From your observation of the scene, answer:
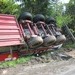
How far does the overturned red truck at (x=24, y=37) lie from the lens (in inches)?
440

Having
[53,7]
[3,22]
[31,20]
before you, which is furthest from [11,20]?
[53,7]

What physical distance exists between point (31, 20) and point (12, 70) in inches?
163

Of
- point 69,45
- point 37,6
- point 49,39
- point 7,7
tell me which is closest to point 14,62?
point 49,39

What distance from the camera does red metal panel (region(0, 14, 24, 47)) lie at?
36.0 ft

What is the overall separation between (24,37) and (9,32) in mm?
780

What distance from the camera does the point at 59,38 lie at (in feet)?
45.0

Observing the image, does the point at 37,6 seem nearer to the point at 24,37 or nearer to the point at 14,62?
the point at 24,37

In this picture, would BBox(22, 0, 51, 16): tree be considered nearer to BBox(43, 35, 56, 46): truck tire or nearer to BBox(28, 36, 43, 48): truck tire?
BBox(43, 35, 56, 46): truck tire

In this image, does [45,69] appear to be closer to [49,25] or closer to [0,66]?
[0,66]

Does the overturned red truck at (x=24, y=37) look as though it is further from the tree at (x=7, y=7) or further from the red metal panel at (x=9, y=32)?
the tree at (x=7, y=7)

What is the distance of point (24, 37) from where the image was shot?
11.9m

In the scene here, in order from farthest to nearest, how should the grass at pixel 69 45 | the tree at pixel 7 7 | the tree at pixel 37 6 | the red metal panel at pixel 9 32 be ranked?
the tree at pixel 37 6
the grass at pixel 69 45
the tree at pixel 7 7
the red metal panel at pixel 9 32

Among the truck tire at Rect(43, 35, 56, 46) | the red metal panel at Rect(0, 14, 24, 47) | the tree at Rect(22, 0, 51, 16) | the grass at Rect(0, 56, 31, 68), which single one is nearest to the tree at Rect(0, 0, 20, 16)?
the tree at Rect(22, 0, 51, 16)

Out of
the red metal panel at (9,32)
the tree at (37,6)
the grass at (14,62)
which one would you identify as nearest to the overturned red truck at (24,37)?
the red metal panel at (9,32)
